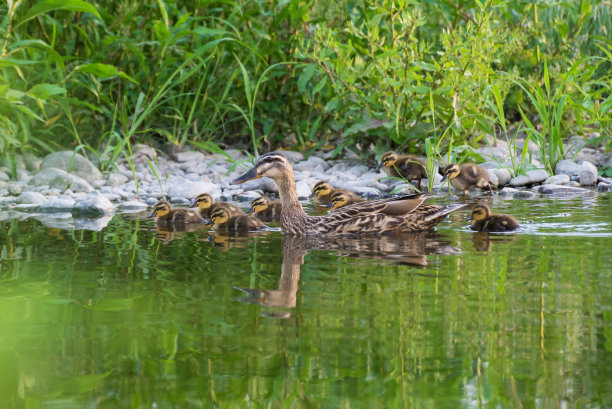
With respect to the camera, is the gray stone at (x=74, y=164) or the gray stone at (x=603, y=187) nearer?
the gray stone at (x=603, y=187)

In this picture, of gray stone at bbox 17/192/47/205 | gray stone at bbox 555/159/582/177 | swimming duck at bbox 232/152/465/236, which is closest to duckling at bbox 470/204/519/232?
swimming duck at bbox 232/152/465/236

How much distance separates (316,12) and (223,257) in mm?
6070

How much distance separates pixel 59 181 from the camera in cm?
941

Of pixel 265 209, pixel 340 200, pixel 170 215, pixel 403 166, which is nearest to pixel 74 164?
pixel 170 215

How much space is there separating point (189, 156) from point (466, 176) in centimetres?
374

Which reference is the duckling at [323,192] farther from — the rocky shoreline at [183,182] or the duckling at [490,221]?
the duckling at [490,221]

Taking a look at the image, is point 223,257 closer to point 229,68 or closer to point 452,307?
point 452,307

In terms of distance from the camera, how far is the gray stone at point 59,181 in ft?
30.6

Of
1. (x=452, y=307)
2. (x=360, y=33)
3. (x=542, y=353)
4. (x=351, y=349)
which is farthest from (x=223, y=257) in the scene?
(x=360, y=33)

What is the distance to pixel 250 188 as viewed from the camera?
998 cm

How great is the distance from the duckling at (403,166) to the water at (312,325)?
334 cm

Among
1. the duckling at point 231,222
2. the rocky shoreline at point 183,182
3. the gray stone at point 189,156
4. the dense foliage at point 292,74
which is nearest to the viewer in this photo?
the duckling at point 231,222

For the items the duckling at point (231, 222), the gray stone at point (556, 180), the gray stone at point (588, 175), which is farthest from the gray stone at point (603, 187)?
the duckling at point (231, 222)

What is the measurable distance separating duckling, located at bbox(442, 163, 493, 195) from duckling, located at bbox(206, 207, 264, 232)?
2.45 m
